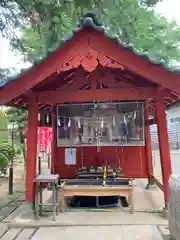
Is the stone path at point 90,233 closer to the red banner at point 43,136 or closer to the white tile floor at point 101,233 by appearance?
the white tile floor at point 101,233

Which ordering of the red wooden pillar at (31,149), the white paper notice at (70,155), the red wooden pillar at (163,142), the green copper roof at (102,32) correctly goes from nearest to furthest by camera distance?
the green copper roof at (102,32)
the red wooden pillar at (163,142)
the red wooden pillar at (31,149)
the white paper notice at (70,155)

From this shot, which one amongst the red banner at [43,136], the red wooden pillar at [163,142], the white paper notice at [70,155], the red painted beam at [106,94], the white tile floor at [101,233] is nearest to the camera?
the white tile floor at [101,233]

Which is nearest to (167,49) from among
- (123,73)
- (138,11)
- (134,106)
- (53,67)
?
(138,11)

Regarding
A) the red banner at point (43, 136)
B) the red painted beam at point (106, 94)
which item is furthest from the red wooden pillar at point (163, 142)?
the red banner at point (43, 136)

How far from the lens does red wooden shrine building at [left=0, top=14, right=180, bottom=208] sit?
5125 mm

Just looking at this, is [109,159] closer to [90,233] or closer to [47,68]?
[90,233]

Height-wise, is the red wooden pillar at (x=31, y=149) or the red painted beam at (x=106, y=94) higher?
the red painted beam at (x=106, y=94)

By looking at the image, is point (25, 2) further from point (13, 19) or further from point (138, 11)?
point (138, 11)

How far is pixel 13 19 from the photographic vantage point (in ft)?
26.8

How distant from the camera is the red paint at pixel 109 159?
7.88 m

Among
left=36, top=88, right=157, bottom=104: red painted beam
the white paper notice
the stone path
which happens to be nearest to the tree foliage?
left=36, top=88, right=157, bottom=104: red painted beam

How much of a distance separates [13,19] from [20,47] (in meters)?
1.20

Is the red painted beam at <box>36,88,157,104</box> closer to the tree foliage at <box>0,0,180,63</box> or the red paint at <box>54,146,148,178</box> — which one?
the tree foliage at <box>0,0,180,63</box>

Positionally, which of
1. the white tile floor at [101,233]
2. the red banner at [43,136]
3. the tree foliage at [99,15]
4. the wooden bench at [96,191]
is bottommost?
the white tile floor at [101,233]
